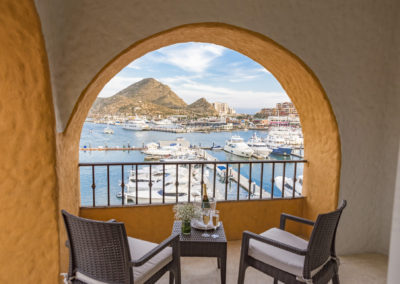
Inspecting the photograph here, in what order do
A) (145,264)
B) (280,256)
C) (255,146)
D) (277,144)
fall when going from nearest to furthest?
(145,264) < (280,256) < (277,144) < (255,146)

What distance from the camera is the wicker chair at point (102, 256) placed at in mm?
1562

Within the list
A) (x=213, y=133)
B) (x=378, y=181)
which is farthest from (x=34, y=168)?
(x=213, y=133)

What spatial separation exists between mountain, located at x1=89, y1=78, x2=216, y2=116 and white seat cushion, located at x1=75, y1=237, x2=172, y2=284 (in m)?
9.13

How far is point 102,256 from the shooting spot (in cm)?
161

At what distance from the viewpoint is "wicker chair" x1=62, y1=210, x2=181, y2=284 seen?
156 cm

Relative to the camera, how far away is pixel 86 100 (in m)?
2.37

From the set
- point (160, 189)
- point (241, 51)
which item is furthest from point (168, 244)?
point (160, 189)

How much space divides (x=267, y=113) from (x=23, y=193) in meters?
8.72

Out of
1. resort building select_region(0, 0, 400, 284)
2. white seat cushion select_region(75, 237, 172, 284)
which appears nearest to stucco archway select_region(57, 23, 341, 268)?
resort building select_region(0, 0, 400, 284)

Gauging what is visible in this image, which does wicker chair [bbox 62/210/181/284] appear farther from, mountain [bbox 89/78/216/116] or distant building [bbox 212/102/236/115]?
distant building [bbox 212/102/236/115]

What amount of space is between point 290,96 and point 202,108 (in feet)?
30.6

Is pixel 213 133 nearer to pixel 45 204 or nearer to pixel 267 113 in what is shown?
pixel 267 113

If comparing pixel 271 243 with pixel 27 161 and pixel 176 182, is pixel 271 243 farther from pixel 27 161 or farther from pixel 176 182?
pixel 27 161

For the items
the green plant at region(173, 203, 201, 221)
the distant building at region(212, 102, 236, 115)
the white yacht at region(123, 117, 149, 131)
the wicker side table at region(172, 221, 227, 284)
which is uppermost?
the distant building at region(212, 102, 236, 115)
